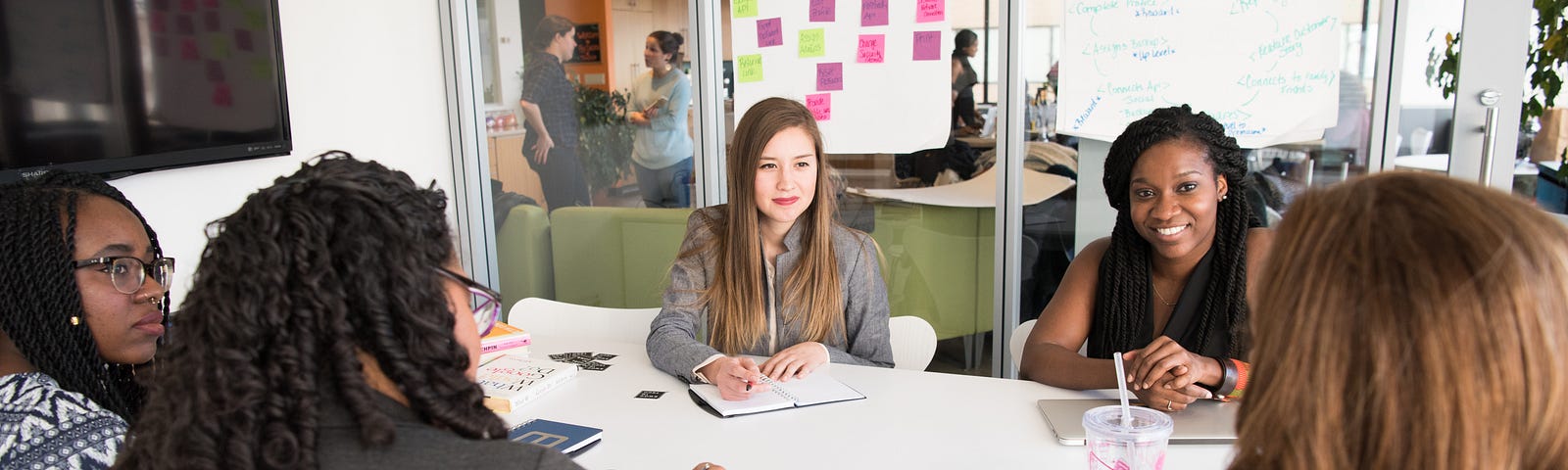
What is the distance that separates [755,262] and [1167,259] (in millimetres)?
917

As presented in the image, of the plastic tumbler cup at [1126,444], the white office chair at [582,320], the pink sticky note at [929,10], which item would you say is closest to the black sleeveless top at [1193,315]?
the plastic tumbler cup at [1126,444]

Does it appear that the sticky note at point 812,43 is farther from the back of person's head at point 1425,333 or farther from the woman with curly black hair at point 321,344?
the back of person's head at point 1425,333

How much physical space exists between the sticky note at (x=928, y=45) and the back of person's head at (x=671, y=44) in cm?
90

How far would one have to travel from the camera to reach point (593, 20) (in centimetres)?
391

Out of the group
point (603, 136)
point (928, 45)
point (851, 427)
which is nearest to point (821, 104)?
point (928, 45)

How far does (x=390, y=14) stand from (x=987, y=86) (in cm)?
227

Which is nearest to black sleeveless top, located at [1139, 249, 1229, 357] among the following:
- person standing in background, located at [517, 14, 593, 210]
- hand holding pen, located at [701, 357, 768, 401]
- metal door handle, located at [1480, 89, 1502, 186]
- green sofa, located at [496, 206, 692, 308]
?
hand holding pen, located at [701, 357, 768, 401]

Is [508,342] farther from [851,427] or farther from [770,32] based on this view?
[770,32]

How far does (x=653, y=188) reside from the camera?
3.95 meters

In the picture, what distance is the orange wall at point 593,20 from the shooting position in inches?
153

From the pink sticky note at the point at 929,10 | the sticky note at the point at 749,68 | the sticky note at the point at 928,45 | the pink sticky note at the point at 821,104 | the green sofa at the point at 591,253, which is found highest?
the pink sticky note at the point at 929,10

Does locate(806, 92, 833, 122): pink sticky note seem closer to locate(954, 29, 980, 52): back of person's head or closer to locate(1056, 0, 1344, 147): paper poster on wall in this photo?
locate(954, 29, 980, 52): back of person's head

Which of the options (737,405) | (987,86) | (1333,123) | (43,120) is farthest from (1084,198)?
(43,120)

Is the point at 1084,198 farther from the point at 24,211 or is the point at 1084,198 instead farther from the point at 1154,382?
the point at 24,211
